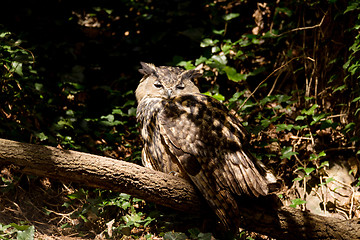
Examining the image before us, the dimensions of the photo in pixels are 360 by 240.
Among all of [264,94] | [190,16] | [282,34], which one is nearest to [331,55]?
[282,34]

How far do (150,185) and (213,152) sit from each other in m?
0.60

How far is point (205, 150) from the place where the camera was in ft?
9.27

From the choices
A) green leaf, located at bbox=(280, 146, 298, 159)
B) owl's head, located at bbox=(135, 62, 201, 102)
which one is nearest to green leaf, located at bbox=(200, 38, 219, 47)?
owl's head, located at bbox=(135, 62, 201, 102)

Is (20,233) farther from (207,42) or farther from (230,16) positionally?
(230,16)

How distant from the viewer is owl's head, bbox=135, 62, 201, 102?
11.4 feet

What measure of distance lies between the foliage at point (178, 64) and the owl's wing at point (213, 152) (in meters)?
0.61

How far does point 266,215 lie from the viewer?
8.75ft

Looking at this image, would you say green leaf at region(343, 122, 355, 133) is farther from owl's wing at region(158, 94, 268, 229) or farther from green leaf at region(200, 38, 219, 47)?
green leaf at region(200, 38, 219, 47)

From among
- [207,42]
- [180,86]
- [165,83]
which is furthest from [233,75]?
[165,83]

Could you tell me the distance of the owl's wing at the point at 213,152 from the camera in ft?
8.75

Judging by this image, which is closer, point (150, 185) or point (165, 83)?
point (150, 185)

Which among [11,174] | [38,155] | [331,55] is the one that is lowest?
[11,174]

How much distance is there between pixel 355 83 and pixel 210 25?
188 centimetres

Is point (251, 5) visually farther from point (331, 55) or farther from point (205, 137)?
point (205, 137)
